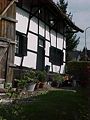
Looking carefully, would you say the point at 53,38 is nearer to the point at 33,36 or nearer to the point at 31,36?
the point at 33,36

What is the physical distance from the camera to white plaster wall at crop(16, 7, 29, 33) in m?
21.6

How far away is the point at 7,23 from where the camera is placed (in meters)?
17.1

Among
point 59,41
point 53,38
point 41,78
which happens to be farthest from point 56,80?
point 59,41

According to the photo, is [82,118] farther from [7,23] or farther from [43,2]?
[43,2]

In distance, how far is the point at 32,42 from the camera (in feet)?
78.4

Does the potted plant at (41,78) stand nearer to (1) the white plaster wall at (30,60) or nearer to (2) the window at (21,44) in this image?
(1) the white plaster wall at (30,60)

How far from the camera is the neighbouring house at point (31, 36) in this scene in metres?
16.9

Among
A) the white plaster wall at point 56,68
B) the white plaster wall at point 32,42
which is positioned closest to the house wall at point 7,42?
the white plaster wall at point 32,42

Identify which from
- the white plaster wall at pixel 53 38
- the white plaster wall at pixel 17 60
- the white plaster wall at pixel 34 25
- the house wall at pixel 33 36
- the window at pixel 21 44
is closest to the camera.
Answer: the white plaster wall at pixel 17 60

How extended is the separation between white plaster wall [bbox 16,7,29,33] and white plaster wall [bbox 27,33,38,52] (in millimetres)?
895

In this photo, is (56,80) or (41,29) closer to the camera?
(41,29)

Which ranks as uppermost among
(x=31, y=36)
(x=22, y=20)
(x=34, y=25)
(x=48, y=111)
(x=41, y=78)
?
(x=34, y=25)

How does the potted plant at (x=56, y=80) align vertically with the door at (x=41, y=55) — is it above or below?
below

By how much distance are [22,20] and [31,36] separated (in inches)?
67.2
